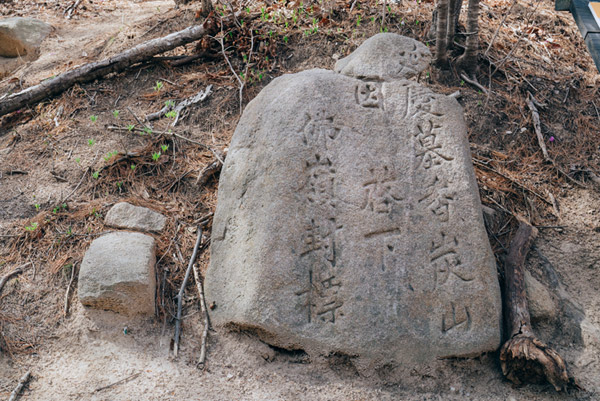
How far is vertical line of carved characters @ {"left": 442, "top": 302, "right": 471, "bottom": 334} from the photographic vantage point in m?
3.02

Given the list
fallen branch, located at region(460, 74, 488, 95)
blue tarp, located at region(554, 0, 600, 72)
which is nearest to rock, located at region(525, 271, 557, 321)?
blue tarp, located at region(554, 0, 600, 72)

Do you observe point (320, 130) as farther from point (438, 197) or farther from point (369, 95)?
point (438, 197)

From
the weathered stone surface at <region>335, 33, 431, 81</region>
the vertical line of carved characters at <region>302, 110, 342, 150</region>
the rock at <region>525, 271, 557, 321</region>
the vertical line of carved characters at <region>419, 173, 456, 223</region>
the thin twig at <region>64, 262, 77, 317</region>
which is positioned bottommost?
the rock at <region>525, 271, 557, 321</region>

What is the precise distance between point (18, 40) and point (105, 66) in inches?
77.6

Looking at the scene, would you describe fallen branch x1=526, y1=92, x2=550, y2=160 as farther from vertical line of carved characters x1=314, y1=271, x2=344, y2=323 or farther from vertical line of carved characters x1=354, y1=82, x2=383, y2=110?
vertical line of carved characters x1=314, y1=271, x2=344, y2=323

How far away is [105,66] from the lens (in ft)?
17.3

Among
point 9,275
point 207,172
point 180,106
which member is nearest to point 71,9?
point 180,106

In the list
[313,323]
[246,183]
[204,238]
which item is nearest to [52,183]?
[204,238]

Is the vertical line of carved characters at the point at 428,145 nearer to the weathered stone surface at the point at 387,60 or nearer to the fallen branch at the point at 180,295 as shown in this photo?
the weathered stone surface at the point at 387,60

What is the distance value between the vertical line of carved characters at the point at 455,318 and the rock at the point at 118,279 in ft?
5.50

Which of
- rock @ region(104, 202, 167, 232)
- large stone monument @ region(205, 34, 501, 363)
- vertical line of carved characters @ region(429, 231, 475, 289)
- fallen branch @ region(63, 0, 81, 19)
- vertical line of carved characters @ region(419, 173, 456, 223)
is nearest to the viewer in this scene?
large stone monument @ region(205, 34, 501, 363)

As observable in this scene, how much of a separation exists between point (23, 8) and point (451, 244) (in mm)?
6797

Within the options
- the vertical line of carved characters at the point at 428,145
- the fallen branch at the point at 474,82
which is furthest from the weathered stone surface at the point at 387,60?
the fallen branch at the point at 474,82

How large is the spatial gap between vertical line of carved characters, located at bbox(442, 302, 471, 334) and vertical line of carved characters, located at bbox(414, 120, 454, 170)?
2.73 feet
